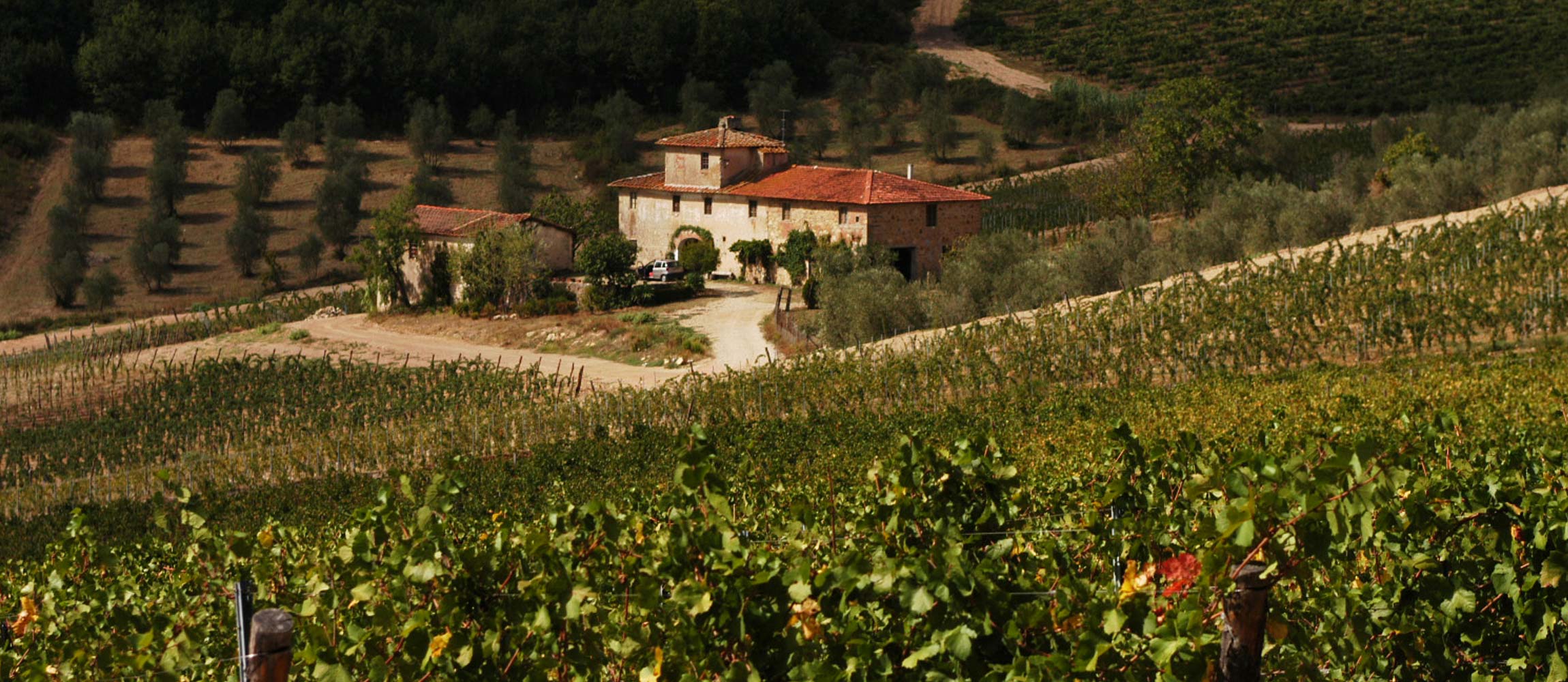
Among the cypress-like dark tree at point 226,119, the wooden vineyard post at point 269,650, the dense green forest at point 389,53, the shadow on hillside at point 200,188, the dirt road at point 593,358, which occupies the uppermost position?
the dense green forest at point 389,53

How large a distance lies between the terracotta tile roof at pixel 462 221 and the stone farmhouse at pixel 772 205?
3.33 meters

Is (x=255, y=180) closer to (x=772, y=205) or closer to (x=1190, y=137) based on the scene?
(x=772, y=205)

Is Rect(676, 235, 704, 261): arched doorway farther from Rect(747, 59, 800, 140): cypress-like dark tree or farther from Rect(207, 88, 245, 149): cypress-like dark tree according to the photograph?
Rect(207, 88, 245, 149): cypress-like dark tree

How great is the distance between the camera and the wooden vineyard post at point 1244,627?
5.94 m

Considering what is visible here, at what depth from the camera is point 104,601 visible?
848 centimetres

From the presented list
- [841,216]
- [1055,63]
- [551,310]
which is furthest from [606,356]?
[1055,63]

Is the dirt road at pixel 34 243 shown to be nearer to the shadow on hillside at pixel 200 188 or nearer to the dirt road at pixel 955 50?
the shadow on hillside at pixel 200 188

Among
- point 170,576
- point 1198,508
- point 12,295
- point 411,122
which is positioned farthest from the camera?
point 411,122

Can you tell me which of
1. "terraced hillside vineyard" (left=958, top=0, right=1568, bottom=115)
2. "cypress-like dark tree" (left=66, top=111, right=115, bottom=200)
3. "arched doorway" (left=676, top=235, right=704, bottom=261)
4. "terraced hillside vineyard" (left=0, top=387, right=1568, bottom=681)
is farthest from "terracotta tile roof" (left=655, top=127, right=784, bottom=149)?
"terraced hillside vineyard" (left=0, top=387, right=1568, bottom=681)

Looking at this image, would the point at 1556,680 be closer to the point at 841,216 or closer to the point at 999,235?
the point at 999,235

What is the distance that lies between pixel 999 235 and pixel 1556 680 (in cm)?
3345

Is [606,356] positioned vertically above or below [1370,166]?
below

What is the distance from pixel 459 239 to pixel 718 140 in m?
8.07

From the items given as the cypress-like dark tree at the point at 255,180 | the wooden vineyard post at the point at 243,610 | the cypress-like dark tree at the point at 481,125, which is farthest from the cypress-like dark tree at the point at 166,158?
the wooden vineyard post at the point at 243,610
